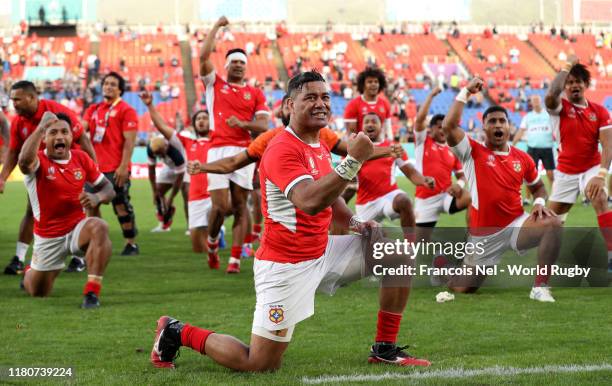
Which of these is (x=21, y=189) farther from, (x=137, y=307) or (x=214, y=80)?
(x=137, y=307)

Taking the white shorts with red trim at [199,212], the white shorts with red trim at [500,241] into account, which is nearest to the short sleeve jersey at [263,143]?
the white shorts with red trim at [500,241]

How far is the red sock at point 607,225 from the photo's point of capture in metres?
9.80

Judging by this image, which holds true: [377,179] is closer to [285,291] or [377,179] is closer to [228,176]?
[228,176]

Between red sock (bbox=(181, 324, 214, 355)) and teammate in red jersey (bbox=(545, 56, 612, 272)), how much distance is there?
18.0ft

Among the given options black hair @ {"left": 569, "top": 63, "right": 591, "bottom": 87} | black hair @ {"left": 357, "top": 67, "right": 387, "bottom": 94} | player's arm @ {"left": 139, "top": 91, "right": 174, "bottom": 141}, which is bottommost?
player's arm @ {"left": 139, "top": 91, "right": 174, "bottom": 141}

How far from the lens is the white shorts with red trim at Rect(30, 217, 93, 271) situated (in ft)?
28.0

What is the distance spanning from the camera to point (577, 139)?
1033 cm

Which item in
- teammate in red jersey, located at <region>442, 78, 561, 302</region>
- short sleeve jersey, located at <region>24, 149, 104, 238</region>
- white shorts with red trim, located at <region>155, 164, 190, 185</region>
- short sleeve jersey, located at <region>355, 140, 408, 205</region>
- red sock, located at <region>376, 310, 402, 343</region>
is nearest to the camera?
red sock, located at <region>376, 310, 402, 343</region>

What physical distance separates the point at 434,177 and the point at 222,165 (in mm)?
4828

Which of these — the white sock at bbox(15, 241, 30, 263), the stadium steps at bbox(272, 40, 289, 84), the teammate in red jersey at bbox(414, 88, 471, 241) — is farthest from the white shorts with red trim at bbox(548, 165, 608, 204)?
the stadium steps at bbox(272, 40, 289, 84)

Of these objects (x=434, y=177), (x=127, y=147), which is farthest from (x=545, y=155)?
Result: (x=127, y=147)

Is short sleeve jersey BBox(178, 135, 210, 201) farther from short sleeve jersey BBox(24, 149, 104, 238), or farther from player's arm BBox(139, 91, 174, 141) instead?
short sleeve jersey BBox(24, 149, 104, 238)

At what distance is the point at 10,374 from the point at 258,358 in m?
1.48

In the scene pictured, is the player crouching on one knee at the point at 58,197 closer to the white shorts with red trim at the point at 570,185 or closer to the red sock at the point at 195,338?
the red sock at the point at 195,338
